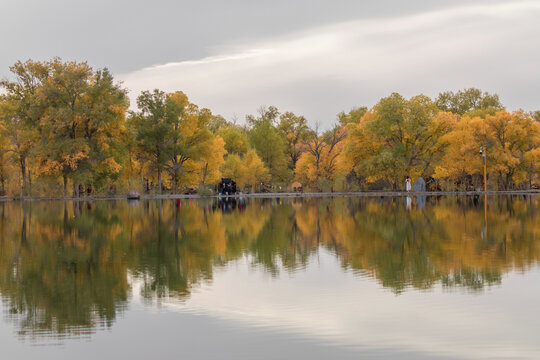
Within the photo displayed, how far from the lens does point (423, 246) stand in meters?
17.1

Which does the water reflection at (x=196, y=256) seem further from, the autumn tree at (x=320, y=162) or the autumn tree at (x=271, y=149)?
the autumn tree at (x=271, y=149)

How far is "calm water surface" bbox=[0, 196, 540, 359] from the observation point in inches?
292

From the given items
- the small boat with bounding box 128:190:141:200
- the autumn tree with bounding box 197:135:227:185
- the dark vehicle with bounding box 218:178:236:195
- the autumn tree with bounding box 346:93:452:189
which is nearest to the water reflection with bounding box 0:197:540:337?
the small boat with bounding box 128:190:141:200

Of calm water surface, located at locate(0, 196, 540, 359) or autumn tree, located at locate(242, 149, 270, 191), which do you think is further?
autumn tree, located at locate(242, 149, 270, 191)

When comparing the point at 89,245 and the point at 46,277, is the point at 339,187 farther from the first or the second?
the point at 46,277

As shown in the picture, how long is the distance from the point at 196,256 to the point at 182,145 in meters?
57.4

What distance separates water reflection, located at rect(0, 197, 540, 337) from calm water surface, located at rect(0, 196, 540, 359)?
5 centimetres

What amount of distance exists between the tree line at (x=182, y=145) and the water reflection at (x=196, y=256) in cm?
3527

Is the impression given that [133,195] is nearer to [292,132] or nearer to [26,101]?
[26,101]

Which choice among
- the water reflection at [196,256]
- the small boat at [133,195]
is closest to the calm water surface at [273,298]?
the water reflection at [196,256]

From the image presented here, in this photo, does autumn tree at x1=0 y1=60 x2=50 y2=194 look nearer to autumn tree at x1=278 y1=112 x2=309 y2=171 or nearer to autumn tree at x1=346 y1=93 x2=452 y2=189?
autumn tree at x1=346 y1=93 x2=452 y2=189

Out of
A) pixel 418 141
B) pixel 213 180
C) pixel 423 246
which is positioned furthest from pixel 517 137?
pixel 423 246

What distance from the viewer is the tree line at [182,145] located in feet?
197

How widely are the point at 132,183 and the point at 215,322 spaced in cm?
6649
